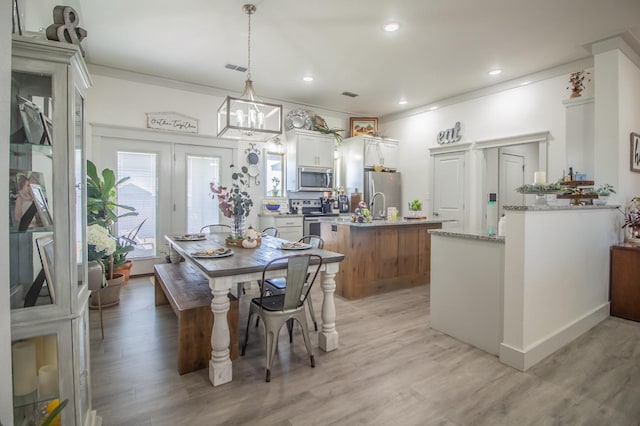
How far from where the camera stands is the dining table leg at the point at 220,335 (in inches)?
82.2

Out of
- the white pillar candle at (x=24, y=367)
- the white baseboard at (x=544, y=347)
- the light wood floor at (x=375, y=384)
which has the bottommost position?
the light wood floor at (x=375, y=384)

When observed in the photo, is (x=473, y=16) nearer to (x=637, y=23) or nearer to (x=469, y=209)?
(x=637, y=23)

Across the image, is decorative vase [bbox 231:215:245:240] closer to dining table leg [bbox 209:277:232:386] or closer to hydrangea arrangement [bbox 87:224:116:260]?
hydrangea arrangement [bbox 87:224:116:260]

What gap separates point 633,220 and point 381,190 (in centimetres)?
364

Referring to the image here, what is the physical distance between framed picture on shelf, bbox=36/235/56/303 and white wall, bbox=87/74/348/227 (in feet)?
13.0

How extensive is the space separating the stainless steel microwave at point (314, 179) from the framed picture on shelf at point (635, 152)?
4.37 m

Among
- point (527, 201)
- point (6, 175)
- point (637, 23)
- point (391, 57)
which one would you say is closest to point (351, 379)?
point (6, 175)

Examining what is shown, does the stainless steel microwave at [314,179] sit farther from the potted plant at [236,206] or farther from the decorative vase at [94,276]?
the decorative vase at [94,276]

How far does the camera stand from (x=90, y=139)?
451 cm

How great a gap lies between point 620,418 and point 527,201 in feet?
15.5

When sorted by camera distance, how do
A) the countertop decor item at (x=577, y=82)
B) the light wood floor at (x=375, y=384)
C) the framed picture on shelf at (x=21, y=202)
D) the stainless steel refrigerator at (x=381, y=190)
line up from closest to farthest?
1. the framed picture on shelf at (x=21, y=202)
2. the light wood floor at (x=375, y=384)
3. the countertop decor item at (x=577, y=82)
4. the stainless steel refrigerator at (x=381, y=190)

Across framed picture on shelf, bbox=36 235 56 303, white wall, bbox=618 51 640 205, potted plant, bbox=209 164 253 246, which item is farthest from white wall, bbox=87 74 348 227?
white wall, bbox=618 51 640 205

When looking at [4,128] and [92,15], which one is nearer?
[4,128]

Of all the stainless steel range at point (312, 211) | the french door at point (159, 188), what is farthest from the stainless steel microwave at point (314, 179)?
the french door at point (159, 188)
